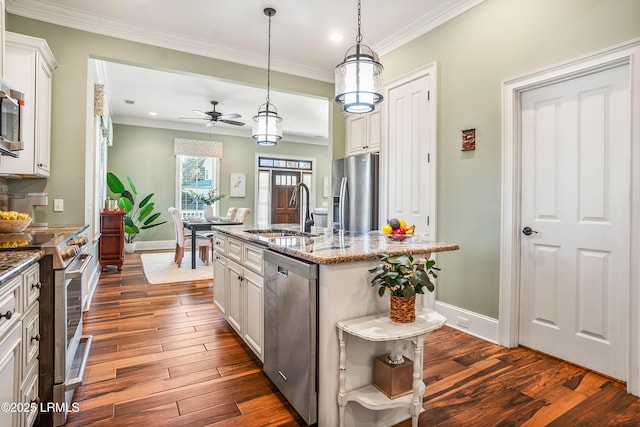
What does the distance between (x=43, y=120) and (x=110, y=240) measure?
2.85m

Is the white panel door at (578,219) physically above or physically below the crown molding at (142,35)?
below

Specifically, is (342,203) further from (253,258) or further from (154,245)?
(154,245)

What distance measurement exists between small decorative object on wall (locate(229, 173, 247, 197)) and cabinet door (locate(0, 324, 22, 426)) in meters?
7.28

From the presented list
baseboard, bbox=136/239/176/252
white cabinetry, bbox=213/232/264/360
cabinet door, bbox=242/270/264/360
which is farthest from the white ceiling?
baseboard, bbox=136/239/176/252

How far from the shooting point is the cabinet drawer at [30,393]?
1479 millimetres

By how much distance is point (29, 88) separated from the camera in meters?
2.78

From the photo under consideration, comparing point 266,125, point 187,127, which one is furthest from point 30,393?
point 187,127

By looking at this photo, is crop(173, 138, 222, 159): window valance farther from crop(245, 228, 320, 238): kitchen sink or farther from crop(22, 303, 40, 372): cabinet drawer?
crop(22, 303, 40, 372): cabinet drawer

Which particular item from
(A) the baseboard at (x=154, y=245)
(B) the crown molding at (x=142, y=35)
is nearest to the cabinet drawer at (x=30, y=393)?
(B) the crown molding at (x=142, y=35)

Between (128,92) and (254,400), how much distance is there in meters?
5.67

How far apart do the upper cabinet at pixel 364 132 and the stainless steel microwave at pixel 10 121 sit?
326cm

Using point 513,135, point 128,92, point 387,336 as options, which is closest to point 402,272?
point 387,336

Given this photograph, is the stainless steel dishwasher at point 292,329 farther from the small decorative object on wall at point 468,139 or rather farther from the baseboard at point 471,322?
the small decorative object on wall at point 468,139

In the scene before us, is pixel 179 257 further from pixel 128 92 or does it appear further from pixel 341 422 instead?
pixel 341 422
